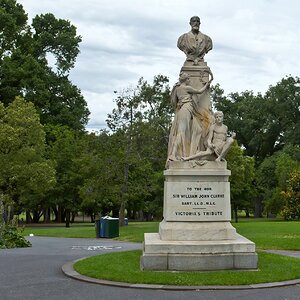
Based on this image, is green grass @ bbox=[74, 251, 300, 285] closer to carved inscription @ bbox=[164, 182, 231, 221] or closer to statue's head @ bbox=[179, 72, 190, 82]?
carved inscription @ bbox=[164, 182, 231, 221]

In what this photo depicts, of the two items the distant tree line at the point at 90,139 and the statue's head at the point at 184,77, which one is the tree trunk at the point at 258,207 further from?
the statue's head at the point at 184,77

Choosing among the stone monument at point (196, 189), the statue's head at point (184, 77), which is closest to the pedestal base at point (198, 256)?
the stone monument at point (196, 189)

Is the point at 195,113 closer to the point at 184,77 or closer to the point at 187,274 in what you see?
the point at 184,77

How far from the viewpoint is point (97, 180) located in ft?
113

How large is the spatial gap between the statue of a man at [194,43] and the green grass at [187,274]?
5713 millimetres

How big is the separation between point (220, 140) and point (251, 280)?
162 inches

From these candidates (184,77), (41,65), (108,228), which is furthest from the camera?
(41,65)

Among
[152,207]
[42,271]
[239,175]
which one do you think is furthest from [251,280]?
[152,207]

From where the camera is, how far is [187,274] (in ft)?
35.3

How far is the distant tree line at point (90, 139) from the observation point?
32.7 m

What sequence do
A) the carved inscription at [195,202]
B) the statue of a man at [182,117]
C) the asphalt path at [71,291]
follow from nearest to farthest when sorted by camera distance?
the asphalt path at [71,291] → the carved inscription at [195,202] → the statue of a man at [182,117]

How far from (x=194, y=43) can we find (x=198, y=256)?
6.03 m

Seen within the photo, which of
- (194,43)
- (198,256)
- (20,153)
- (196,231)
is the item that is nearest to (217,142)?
(196,231)

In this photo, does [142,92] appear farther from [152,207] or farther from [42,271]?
[42,271]
